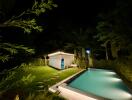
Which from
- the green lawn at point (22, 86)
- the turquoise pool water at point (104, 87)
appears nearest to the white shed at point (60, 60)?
the turquoise pool water at point (104, 87)

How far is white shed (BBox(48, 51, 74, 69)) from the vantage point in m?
23.2

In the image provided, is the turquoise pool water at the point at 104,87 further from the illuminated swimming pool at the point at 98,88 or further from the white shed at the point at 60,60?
the white shed at the point at 60,60

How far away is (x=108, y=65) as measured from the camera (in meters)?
24.8

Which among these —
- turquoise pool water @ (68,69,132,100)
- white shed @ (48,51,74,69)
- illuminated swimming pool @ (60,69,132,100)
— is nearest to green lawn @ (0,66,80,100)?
illuminated swimming pool @ (60,69,132,100)

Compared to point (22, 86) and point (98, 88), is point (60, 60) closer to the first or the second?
point (98, 88)

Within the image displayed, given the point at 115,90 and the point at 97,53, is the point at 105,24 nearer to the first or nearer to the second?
the point at 97,53

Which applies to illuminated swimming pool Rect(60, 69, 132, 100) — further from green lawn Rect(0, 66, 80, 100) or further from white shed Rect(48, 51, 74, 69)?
white shed Rect(48, 51, 74, 69)

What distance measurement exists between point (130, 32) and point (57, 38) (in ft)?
38.0

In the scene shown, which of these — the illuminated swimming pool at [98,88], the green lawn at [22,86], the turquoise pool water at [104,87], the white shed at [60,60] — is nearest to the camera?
the green lawn at [22,86]

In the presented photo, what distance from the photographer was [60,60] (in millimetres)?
23281

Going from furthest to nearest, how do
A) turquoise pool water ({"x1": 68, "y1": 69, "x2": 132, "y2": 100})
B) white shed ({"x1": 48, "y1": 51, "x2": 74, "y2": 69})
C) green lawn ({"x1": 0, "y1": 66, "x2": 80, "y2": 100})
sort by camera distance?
white shed ({"x1": 48, "y1": 51, "x2": 74, "y2": 69}) → turquoise pool water ({"x1": 68, "y1": 69, "x2": 132, "y2": 100}) → green lawn ({"x1": 0, "y1": 66, "x2": 80, "y2": 100})

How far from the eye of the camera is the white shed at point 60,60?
915 inches

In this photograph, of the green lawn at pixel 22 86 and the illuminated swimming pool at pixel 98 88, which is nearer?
the green lawn at pixel 22 86

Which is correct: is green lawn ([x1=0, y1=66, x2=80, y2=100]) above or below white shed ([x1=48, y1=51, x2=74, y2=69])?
below
